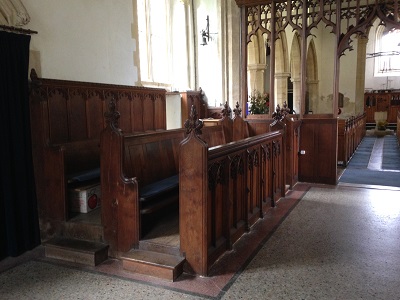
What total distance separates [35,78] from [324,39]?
1500cm

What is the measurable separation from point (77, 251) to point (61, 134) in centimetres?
124

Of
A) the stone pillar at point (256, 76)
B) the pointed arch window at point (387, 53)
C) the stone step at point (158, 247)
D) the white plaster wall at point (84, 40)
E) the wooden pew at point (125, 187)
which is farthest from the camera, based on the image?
the pointed arch window at point (387, 53)

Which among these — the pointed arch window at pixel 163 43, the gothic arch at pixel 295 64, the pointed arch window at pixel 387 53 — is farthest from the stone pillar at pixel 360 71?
the pointed arch window at pixel 163 43

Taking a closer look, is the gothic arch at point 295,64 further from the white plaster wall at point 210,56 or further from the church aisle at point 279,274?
the church aisle at point 279,274

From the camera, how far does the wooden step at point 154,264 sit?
8.16ft

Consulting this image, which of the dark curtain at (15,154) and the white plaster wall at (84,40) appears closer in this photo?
the dark curtain at (15,154)

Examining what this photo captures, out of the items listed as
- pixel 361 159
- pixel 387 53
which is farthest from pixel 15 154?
pixel 387 53

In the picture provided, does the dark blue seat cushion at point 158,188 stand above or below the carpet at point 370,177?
above

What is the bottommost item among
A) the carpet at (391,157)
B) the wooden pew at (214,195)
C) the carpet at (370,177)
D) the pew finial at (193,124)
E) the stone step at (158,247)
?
the carpet at (391,157)

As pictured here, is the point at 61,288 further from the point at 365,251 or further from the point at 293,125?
the point at 293,125

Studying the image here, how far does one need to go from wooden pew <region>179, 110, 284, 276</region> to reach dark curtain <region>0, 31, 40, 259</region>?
1412 millimetres

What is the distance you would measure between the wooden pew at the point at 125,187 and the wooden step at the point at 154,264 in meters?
0.14

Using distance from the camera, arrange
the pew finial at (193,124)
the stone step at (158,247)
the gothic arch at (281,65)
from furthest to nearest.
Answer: the gothic arch at (281,65), the stone step at (158,247), the pew finial at (193,124)

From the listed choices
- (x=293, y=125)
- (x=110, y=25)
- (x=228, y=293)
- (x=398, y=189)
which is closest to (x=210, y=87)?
(x=293, y=125)
